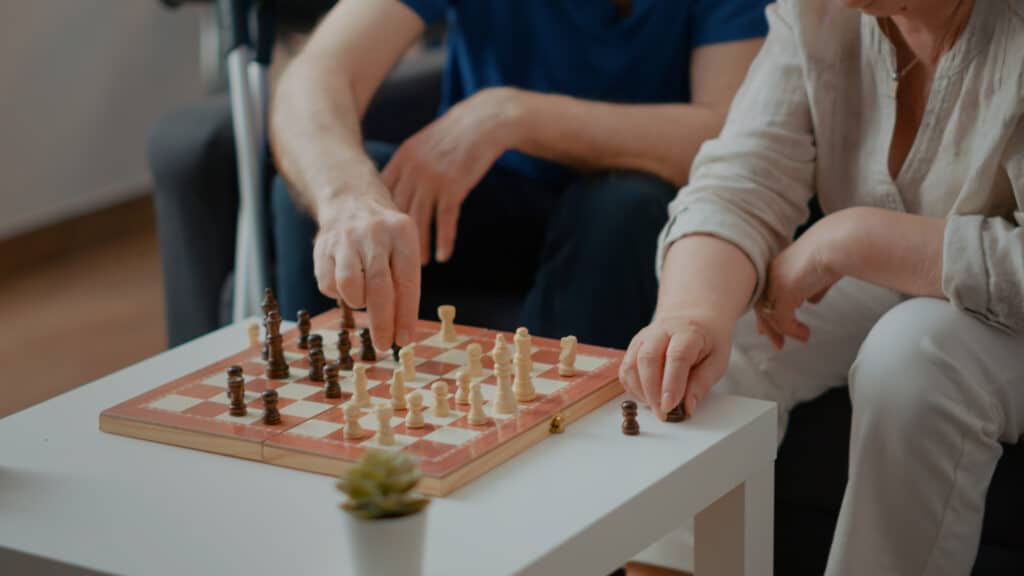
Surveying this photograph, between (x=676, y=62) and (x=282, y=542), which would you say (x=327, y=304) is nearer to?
(x=676, y=62)

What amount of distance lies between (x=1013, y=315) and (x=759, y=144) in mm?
349

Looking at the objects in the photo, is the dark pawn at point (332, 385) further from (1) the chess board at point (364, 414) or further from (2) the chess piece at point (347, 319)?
(2) the chess piece at point (347, 319)

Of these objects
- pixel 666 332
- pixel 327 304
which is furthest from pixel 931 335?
pixel 327 304

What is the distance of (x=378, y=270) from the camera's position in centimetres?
139

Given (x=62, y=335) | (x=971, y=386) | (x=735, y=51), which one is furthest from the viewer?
(x=62, y=335)

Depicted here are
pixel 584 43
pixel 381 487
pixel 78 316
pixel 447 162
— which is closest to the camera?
pixel 381 487

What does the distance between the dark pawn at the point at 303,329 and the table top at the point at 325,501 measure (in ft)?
0.74

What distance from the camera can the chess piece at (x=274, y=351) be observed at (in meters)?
1.35

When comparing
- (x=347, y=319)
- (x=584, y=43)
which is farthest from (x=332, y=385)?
(x=584, y=43)

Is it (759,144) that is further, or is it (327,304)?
(327,304)

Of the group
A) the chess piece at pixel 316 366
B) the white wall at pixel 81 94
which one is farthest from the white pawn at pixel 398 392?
the white wall at pixel 81 94

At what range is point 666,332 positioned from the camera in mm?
1291

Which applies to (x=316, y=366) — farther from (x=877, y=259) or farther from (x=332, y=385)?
(x=877, y=259)

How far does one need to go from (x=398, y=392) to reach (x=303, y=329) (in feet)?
0.81
